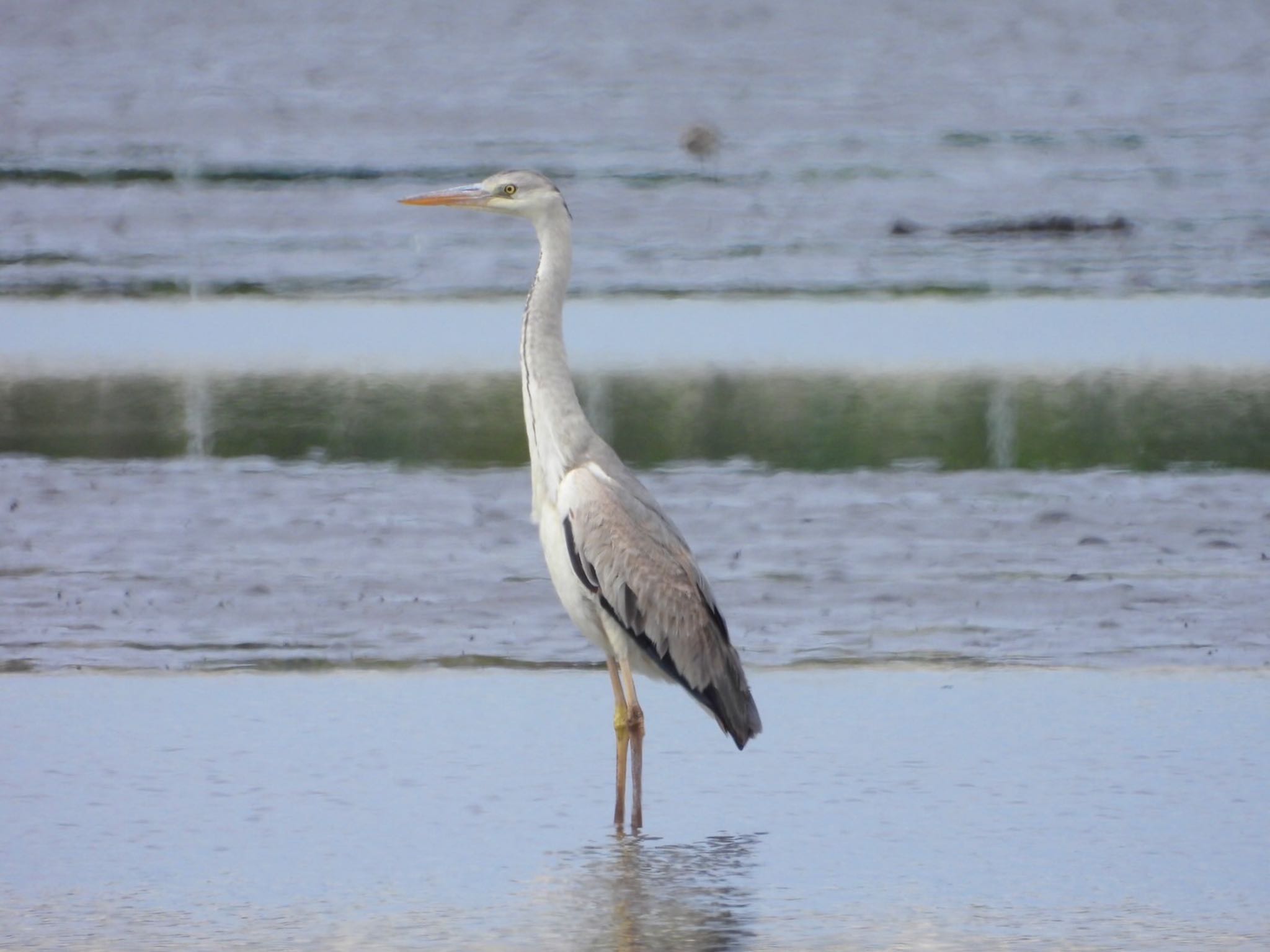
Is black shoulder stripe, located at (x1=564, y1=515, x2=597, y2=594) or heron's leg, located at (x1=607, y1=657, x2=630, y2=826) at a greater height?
black shoulder stripe, located at (x1=564, y1=515, x2=597, y2=594)

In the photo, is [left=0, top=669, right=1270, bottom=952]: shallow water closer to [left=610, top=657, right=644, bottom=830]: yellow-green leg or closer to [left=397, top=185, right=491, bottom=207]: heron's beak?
[left=610, top=657, right=644, bottom=830]: yellow-green leg

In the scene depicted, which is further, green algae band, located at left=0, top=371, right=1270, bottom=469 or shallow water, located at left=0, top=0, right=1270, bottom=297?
shallow water, located at left=0, top=0, right=1270, bottom=297

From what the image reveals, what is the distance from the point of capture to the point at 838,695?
734cm

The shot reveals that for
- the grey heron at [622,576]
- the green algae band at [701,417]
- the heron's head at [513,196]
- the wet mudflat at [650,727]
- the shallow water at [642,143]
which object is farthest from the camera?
the shallow water at [642,143]

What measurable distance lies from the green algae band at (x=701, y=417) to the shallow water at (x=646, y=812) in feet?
13.9

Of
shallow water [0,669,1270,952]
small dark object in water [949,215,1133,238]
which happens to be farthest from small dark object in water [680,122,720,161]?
shallow water [0,669,1270,952]

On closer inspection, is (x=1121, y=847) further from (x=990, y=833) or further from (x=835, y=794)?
(x=835, y=794)

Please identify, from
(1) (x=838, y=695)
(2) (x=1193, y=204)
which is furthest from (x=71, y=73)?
(1) (x=838, y=695)

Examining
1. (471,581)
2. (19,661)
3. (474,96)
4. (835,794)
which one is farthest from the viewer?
(474,96)

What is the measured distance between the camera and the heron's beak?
23.0ft

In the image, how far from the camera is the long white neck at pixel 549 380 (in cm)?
657

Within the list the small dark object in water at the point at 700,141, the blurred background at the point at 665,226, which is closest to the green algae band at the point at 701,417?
the blurred background at the point at 665,226

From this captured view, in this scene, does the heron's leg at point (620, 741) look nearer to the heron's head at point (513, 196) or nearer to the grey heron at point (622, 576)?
the grey heron at point (622, 576)

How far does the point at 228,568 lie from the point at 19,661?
1.54m
